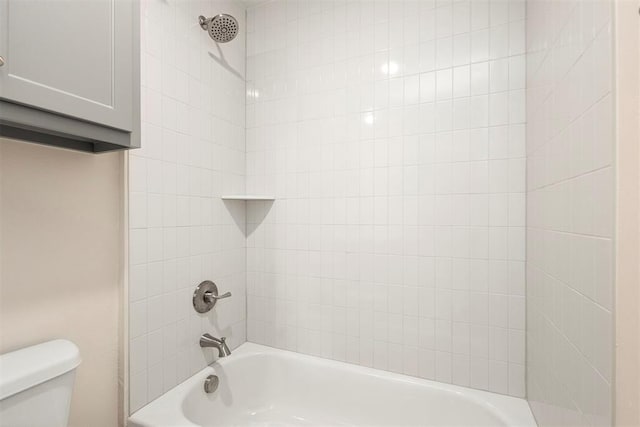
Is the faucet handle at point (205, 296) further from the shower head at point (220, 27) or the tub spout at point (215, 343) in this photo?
the shower head at point (220, 27)

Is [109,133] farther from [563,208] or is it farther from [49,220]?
[563,208]

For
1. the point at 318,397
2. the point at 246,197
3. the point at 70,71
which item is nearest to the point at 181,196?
the point at 246,197

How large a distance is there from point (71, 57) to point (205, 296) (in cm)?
113

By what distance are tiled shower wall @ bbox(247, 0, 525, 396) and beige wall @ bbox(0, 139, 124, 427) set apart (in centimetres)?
81

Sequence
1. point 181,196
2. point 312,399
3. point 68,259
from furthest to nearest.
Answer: point 312,399, point 181,196, point 68,259

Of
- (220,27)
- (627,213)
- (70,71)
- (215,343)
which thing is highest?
(220,27)

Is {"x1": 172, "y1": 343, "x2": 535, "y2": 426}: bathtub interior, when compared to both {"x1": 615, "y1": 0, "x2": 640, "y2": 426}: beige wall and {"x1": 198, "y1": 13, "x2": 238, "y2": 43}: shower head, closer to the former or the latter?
{"x1": 615, "y1": 0, "x2": 640, "y2": 426}: beige wall

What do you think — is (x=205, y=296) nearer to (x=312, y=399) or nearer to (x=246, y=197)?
(x=246, y=197)

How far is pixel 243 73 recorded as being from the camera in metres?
1.94

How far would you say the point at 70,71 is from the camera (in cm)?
86

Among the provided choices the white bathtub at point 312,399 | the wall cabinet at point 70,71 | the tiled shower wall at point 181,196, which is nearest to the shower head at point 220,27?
the tiled shower wall at point 181,196

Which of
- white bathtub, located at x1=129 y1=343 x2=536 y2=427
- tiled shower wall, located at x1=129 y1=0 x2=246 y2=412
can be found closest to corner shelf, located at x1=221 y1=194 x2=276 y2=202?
tiled shower wall, located at x1=129 y1=0 x2=246 y2=412

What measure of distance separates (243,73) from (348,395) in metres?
1.90

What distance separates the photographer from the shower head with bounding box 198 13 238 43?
151cm
